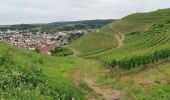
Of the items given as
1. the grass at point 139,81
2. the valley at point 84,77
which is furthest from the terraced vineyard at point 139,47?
the grass at point 139,81

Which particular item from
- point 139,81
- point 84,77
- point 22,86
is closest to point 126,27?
point 139,81

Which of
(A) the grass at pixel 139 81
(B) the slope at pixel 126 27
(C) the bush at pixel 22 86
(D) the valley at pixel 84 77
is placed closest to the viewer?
(C) the bush at pixel 22 86

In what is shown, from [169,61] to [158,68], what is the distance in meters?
6.42

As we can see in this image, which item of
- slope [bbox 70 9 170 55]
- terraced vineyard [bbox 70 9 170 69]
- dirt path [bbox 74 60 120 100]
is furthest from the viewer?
slope [bbox 70 9 170 55]

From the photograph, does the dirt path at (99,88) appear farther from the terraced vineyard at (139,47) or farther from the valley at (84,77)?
the terraced vineyard at (139,47)

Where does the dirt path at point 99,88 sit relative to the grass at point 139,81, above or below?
above

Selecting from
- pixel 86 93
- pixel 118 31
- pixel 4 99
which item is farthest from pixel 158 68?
pixel 118 31

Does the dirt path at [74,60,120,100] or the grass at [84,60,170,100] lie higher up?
the dirt path at [74,60,120,100]

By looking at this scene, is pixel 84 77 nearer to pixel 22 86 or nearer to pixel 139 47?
pixel 22 86

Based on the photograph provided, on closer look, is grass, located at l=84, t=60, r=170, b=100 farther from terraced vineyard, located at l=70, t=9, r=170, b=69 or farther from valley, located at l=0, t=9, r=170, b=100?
terraced vineyard, located at l=70, t=9, r=170, b=69

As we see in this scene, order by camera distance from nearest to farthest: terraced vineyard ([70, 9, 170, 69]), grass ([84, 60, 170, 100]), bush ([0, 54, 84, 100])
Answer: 1. bush ([0, 54, 84, 100])
2. grass ([84, 60, 170, 100])
3. terraced vineyard ([70, 9, 170, 69])

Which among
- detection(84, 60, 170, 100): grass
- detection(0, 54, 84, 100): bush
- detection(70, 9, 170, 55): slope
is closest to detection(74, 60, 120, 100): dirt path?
detection(84, 60, 170, 100): grass

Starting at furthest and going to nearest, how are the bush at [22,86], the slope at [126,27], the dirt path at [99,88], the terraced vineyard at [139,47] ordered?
the slope at [126,27] → the terraced vineyard at [139,47] → the dirt path at [99,88] → the bush at [22,86]

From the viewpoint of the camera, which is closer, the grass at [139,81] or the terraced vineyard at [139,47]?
the grass at [139,81]
